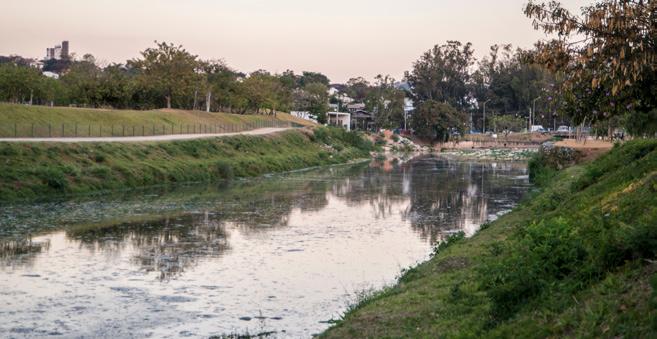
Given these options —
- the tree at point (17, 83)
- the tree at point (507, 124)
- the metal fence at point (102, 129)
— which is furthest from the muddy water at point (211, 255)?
the tree at point (507, 124)

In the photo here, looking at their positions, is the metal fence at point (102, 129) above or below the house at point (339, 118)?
below

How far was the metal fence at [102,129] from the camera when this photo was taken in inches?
2213

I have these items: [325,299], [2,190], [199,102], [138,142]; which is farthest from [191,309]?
[199,102]

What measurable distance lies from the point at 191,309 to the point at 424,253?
967cm

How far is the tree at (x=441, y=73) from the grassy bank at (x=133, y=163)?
7315cm

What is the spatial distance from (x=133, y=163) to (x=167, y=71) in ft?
141

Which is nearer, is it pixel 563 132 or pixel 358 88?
pixel 563 132

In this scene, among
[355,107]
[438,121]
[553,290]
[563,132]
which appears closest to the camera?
[553,290]

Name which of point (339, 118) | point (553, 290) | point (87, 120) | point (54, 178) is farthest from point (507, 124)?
point (553, 290)

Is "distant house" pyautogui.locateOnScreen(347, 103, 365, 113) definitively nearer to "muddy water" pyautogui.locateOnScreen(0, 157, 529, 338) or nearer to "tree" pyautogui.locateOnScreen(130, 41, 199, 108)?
"tree" pyautogui.locateOnScreen(130, 41, 199, 108)

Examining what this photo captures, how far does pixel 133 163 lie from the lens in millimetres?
52844

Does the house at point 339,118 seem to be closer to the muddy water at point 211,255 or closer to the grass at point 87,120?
the grass at point 87,120

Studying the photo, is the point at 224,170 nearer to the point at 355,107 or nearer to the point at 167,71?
the point at 167,71

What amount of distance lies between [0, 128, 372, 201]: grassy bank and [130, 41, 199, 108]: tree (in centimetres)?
1598
